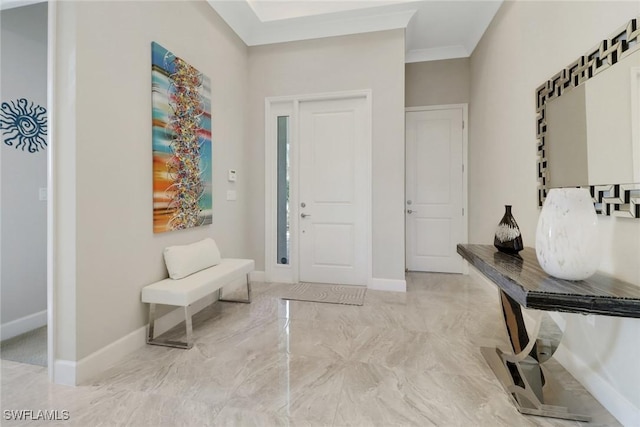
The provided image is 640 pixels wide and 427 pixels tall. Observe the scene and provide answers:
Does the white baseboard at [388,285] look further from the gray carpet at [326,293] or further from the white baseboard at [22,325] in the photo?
the white baseboard at [22,325]

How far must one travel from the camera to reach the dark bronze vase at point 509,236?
195 centimetres

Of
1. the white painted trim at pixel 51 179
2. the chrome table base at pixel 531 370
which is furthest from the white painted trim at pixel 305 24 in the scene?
the chrome table base at pixel 531 370

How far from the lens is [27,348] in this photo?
2.10m

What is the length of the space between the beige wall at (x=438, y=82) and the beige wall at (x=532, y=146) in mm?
196

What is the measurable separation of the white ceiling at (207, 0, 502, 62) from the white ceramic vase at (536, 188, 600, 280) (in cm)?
275

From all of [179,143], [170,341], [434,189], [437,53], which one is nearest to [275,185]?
[179,143]

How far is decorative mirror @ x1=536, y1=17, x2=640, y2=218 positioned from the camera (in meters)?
1.37

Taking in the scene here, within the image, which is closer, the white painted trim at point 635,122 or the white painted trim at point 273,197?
the white painted trim at point 635,122

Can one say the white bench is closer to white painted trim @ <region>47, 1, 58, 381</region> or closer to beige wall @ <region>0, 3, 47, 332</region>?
white painted trim @ <region>47, 1, 58, 381</region>

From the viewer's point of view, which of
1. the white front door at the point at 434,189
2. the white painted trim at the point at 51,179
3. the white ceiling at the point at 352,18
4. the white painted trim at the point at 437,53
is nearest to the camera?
the white painted trim at the point at 51,179

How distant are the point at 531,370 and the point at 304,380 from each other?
1.35 m

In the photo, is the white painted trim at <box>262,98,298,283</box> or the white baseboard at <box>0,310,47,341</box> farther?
the white painted trim at <box>262,98,298,283</box>

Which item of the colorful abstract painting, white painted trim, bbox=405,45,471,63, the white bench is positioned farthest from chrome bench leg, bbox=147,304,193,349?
white painted trim, bbox=405,45,471,63

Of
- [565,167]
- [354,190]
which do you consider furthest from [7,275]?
[565,167]
